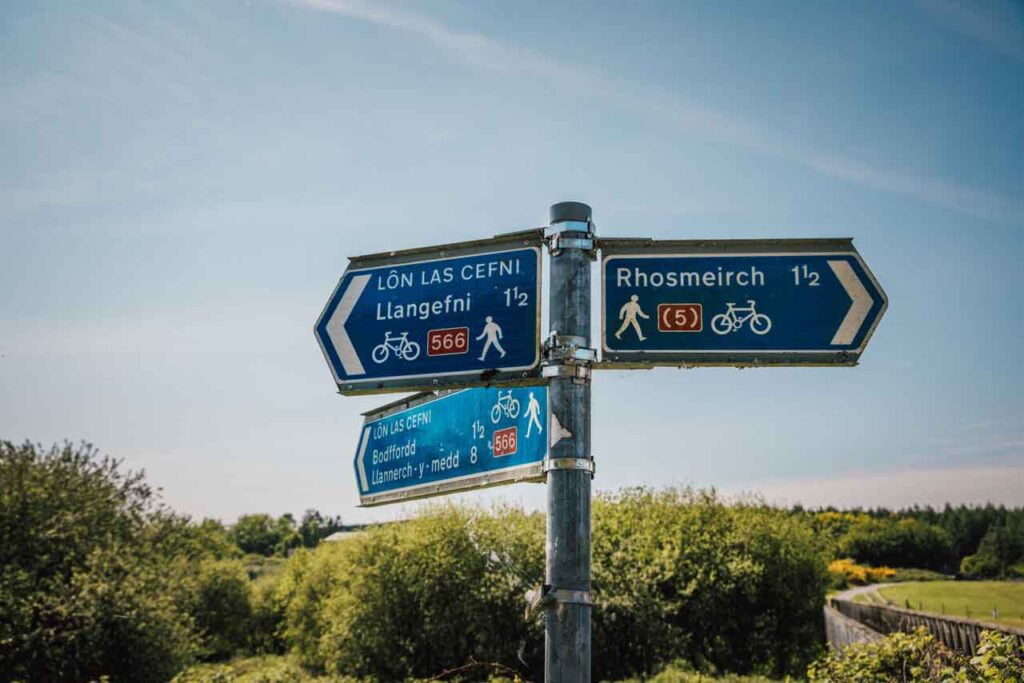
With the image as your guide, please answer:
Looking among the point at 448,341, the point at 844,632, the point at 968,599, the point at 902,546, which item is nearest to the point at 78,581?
the point at 844,632

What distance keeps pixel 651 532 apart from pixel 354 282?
20.0 metres

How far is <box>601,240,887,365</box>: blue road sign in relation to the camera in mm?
2744

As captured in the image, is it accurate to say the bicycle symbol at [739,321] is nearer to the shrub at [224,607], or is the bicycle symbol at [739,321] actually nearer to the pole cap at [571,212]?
the pole cap at [571,212]

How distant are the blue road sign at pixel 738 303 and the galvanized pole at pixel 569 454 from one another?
0.12 meters

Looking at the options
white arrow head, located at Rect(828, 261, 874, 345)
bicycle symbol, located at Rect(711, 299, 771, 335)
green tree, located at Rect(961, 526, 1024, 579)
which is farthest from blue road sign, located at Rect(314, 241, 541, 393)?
green tree, located at Rect(961, 526, 1024, 579)

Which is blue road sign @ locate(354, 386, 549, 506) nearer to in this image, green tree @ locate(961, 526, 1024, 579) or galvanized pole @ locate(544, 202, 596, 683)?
galvanized pole @ locate(544, 202, 596, 683)

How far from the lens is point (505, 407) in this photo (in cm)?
314

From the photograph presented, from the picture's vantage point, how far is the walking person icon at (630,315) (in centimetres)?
278

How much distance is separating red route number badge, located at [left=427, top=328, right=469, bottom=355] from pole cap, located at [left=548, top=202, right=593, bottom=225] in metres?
0.57

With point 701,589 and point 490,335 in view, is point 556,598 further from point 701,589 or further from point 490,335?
point 701,589

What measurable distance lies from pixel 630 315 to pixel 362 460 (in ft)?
6.40

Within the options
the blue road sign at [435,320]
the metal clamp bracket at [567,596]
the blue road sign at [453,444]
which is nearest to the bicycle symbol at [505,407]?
the blue road sign at [453,444]

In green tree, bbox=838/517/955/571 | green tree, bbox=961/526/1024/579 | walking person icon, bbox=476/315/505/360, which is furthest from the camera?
green tree, bbox=838/517/955/571

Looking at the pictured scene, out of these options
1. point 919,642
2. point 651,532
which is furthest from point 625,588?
point 919,642
